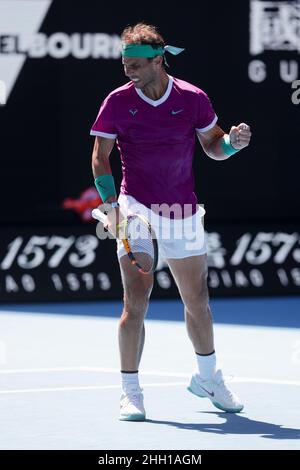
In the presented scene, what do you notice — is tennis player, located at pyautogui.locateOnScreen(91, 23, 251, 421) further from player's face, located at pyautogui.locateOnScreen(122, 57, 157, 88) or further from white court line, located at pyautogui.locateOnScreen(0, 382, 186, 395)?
white court line, located at pyautogui.locateOnScreen(0, 382, 186, 395)

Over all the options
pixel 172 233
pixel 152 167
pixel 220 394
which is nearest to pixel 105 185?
pixel 152 167

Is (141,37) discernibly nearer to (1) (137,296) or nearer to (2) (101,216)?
(2) (101,216)

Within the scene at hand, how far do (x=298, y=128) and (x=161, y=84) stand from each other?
18.3 feet

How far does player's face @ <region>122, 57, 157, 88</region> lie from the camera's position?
7.35 metres

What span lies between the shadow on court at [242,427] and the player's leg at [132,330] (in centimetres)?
15

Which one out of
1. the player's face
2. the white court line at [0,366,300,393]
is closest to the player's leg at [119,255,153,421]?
the player's face

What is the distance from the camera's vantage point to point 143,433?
6.93 metres

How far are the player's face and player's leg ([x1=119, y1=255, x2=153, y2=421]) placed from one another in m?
0.89

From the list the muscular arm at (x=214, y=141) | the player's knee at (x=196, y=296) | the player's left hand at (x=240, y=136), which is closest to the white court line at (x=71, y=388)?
the player's knee at (x=196, y=296)

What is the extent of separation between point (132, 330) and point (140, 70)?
1.32 metres

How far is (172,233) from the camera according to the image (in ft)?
24.6

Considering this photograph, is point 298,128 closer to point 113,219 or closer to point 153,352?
point 153,352
